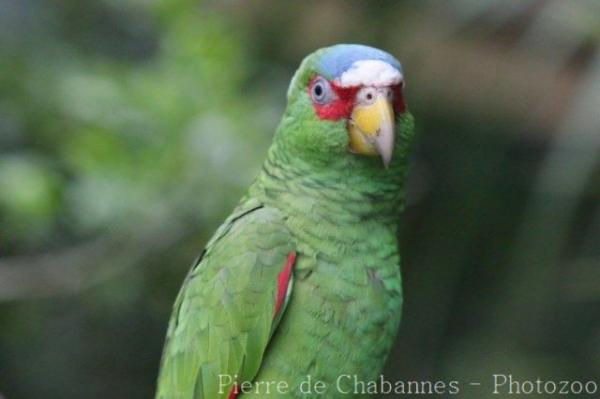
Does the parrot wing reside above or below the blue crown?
below

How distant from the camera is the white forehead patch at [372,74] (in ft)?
4.94

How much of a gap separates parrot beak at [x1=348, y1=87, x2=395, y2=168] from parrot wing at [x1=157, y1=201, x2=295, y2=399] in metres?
0.17

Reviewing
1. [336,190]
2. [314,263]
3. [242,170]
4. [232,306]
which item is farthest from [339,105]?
[242,170]

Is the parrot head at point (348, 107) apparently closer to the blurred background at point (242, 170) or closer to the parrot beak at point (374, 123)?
the parrot beak at point (374, 123)

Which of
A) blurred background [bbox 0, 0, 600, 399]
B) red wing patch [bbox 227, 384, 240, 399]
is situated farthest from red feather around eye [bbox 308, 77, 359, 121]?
blurred background [bbox 0, 0, 600, 399]

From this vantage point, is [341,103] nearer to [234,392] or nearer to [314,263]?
[314,263]

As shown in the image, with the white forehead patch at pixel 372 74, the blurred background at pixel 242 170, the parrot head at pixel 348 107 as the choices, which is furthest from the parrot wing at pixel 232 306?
the blurred background at pixel 242 170

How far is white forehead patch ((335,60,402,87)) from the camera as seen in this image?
1.51 meters

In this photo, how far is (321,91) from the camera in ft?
5.20

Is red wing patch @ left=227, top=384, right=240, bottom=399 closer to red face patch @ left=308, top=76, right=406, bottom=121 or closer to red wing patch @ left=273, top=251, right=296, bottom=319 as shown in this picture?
red wing patch @ left=273, top=251, right=296, bottom=319

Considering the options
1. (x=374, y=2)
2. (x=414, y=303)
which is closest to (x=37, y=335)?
(x=414, y=303)

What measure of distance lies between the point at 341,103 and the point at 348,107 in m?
0.01

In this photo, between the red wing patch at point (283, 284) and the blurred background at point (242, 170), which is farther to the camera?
the blurred background at point (242, 170)

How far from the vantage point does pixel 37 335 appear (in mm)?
2770
